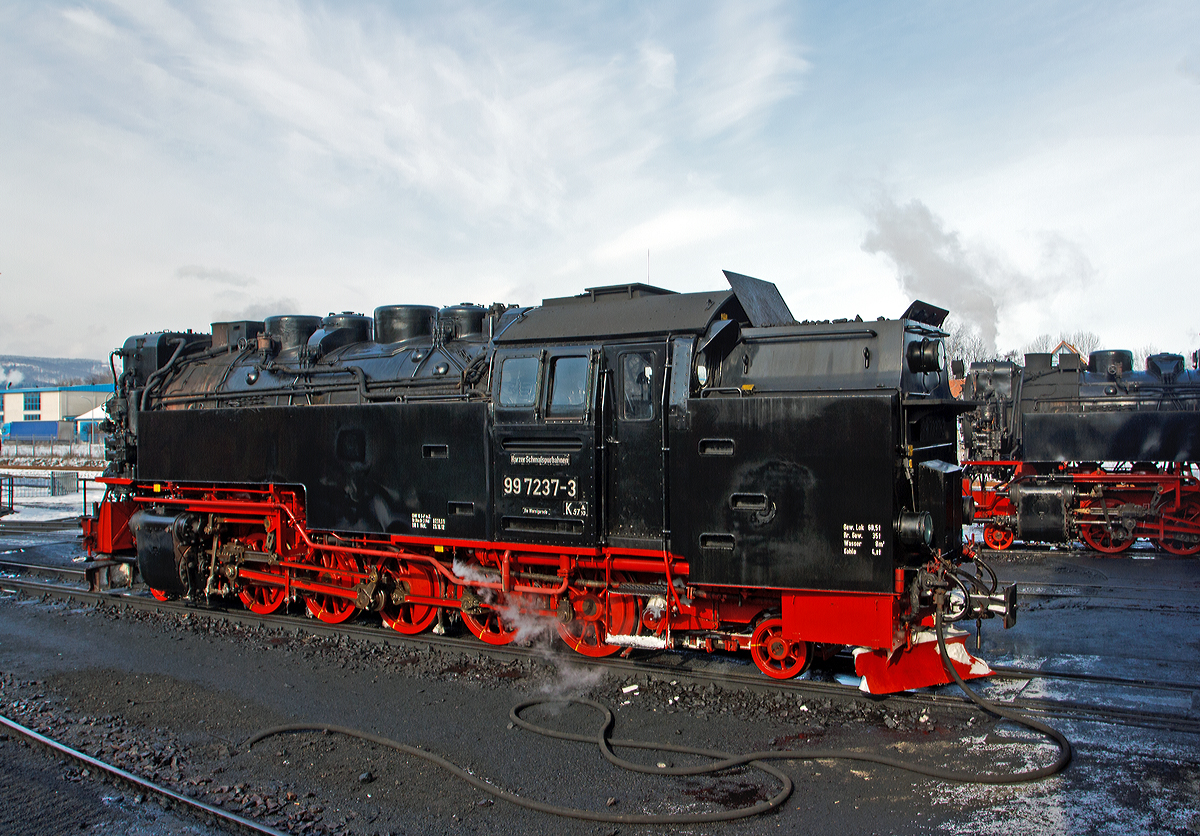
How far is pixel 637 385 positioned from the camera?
6.82m

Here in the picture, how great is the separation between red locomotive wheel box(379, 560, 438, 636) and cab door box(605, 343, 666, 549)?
2.47 meters

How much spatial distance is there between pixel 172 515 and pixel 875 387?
8934 millimetres

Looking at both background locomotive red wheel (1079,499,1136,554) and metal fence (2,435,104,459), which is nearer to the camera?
background locomotive red wheel (1079,499,1136,554)

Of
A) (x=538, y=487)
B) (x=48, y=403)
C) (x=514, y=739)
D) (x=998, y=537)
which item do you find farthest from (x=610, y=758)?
(x=48, y=403)

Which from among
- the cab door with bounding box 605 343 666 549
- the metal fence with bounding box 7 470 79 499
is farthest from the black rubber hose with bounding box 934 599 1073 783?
the metal fence with bounding box 7 470 79 499

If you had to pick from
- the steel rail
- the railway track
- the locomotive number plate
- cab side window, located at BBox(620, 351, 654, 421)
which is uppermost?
cab side window, located at BBox(620, 351, 654, 421)

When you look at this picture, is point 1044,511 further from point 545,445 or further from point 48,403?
point 48,403

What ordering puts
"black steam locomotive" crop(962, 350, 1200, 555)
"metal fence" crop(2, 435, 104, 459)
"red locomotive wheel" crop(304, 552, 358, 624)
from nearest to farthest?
1. "red locomotive wheel" crop(304, 552, 358, 624)
2. "black steam locomotive" crop(962, 350, 1200, 555)
3. "metal fence" crop(2, 435, 104, 459)

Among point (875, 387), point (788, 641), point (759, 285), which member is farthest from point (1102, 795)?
point (759, 285)

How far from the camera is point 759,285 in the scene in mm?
7949

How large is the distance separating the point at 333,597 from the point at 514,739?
4251mm

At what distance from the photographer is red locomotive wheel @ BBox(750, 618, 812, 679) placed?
6.65 meters

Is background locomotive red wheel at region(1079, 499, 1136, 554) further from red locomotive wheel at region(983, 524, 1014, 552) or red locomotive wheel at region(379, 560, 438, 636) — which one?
red locomotive wheel at region(379, 560, 438, 636)

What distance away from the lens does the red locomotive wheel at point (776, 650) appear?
21.8ft
